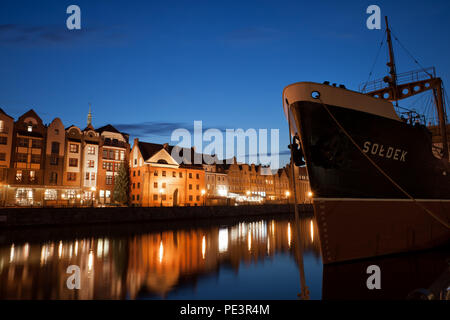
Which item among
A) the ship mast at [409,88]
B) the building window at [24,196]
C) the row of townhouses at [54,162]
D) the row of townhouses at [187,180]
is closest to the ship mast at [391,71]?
the ship mast at [409,88]

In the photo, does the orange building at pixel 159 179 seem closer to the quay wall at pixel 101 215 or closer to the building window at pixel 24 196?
the quay wall at pixel 101 215

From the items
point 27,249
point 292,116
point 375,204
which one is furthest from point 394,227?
point 27,249

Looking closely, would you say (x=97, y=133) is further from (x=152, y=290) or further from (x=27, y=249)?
(x=152, y=290)

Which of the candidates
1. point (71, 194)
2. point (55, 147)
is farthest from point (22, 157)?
point (71, 194)

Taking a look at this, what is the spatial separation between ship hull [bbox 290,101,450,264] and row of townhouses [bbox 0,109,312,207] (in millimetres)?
32200

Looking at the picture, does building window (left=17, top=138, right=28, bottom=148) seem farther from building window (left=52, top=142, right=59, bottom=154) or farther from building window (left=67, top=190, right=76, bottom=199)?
building window (left=67, top=190, right=76, bottom=199)

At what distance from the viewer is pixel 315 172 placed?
473 inches

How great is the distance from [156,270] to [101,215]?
24.9 m

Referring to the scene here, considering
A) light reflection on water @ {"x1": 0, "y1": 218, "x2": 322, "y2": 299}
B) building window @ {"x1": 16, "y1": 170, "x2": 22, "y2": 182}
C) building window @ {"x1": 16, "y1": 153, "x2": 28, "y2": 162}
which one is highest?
building window @ {"x1": 16, "y1": 153, "x2": 28, "y2": 162}

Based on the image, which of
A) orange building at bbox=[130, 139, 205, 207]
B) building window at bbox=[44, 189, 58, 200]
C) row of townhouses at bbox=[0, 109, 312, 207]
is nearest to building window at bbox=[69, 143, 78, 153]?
row of townhouses at bbox=[0, 109, 312, 207]

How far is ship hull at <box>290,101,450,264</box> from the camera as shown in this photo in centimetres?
1184

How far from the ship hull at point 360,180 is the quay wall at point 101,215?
28.6m

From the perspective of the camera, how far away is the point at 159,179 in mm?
54656
